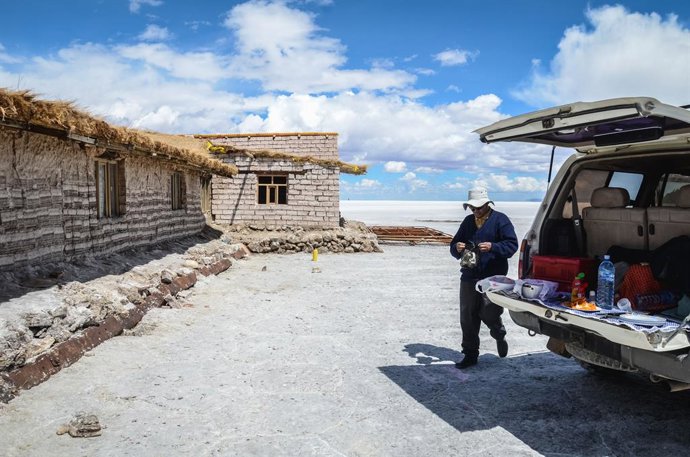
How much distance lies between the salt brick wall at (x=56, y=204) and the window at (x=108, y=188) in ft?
0.65

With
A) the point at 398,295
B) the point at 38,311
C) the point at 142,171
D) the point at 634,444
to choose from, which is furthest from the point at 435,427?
the point at 142,171

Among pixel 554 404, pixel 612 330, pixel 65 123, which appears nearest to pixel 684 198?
pixel 612 330

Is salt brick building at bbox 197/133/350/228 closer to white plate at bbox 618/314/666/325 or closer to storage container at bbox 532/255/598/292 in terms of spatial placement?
storage container at bbox 532/255/598/292

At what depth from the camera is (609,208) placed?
15.9 ft

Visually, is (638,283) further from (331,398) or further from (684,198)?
(331,398)

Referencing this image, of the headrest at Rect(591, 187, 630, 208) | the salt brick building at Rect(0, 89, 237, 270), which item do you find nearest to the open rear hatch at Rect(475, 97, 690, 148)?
the headrest at Rect(591, 187, 630, 208)

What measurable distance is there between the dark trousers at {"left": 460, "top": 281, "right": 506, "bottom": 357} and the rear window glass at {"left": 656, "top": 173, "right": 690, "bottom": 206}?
1.86 meters

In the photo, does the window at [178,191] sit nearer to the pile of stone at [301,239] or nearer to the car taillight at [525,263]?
the pile of stone at [301,239]

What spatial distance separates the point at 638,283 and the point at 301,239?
14743 mm

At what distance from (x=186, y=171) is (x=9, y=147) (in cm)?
844

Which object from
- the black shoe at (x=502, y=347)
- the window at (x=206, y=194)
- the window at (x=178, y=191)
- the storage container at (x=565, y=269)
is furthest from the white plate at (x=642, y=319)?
the window at (x=206, y=194)

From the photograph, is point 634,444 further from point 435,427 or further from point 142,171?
point 142,171

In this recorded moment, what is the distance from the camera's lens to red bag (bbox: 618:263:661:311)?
3.95m

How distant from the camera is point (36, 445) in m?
3.73
